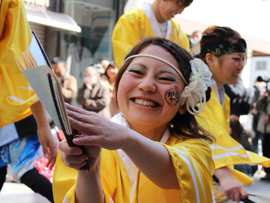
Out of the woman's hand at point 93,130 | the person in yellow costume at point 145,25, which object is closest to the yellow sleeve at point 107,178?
the woman's hand at point 93,130

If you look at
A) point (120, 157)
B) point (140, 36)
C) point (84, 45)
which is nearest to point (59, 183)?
point (120, 157)

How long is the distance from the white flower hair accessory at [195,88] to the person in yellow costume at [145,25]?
1.74 meters

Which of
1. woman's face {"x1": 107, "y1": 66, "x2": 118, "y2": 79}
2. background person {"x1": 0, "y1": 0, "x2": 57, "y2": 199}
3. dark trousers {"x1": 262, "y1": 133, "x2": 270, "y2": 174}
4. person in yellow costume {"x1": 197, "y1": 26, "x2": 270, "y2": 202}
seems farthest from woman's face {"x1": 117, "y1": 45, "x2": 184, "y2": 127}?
dark trousers {"x1": 262, "y1": 133, "x2": 270, "y2": 174}

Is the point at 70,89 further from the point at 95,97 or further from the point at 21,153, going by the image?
the point at 21,153

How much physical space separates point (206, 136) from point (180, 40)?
2.08 m

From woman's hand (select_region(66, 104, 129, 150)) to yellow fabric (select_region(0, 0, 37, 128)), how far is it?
99 centimetres

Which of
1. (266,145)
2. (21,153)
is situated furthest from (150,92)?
(266,145)

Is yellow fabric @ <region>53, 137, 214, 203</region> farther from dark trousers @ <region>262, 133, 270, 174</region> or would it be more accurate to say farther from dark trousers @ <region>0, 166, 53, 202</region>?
dark trousers @ <region>262, 133, 270, 174</region>

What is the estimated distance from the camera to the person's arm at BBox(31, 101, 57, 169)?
2.84 meters

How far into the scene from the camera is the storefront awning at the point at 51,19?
34.1 feet

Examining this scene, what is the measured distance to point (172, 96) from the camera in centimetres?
182

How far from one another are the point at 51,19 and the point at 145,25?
7398mm

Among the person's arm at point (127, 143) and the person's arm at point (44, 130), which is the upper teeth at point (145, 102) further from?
the person's arm at point (44, 130)

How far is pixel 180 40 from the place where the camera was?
395cm
